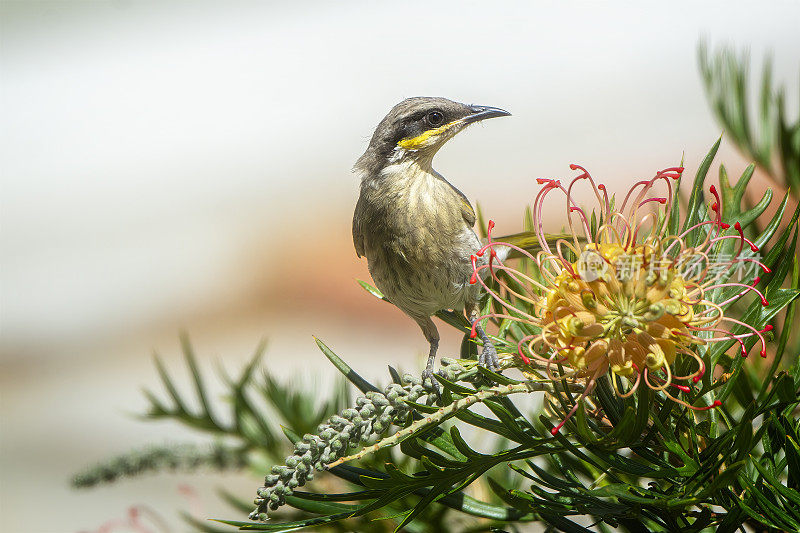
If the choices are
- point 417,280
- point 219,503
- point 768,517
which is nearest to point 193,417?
point 417,280

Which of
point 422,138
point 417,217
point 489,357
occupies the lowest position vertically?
point 489,357

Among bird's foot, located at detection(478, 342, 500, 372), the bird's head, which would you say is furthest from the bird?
bird's foot, located at detection(478, 342, 500, 372)

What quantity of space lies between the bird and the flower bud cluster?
505mm

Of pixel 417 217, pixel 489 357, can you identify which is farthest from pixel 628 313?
pixel 417 217

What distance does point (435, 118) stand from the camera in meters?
1.09

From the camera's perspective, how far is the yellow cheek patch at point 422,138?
109cm

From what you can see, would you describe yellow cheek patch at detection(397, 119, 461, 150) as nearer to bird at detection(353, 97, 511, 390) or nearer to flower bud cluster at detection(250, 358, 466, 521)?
bird at detection(353, 97, 511, 390)

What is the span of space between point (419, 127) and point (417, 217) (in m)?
0.15

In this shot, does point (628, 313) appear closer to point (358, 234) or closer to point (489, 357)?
point (489, 357)

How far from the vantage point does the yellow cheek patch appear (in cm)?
109

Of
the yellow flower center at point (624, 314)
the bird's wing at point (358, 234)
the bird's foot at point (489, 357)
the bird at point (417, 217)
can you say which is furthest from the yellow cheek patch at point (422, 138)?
the yellow flower center at point (624, 314)

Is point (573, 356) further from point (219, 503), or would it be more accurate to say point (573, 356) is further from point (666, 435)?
point (219, 503)

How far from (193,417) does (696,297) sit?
0.57 metres

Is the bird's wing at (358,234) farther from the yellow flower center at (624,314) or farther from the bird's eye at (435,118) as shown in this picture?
the yellow flower center at (624,314)
